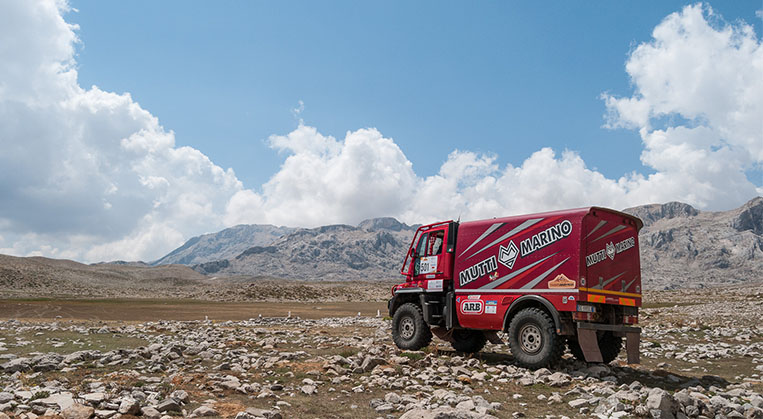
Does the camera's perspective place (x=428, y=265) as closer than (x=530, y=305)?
No

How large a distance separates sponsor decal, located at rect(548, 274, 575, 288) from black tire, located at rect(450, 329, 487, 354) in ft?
13.8

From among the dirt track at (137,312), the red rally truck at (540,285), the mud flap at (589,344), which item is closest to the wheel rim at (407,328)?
the red rally truck at (540,285)

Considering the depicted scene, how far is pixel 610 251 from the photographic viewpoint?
1315 cm

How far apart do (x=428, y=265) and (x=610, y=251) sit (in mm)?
5657

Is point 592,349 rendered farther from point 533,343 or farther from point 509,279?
point 509,279

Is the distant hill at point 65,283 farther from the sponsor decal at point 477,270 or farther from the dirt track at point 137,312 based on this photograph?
the sponsor decal at point 477,270

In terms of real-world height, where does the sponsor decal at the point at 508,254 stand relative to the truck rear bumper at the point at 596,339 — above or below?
above

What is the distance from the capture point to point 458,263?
15.2 meters

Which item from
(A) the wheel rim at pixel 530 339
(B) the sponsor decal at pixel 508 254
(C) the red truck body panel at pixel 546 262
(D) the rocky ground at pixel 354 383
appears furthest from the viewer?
(B) the sponsor decal at pixel 508 254

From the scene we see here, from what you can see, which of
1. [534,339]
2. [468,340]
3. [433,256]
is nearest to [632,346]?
[534,339]

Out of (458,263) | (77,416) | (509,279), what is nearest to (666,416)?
(509,279)

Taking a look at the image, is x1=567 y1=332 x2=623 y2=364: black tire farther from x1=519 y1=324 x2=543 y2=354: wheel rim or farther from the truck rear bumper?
x1=519 y1=324 x2=543 y2=354: wheel rim

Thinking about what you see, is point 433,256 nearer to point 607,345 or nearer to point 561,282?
point 561,282

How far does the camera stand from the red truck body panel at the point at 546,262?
41.0ft
